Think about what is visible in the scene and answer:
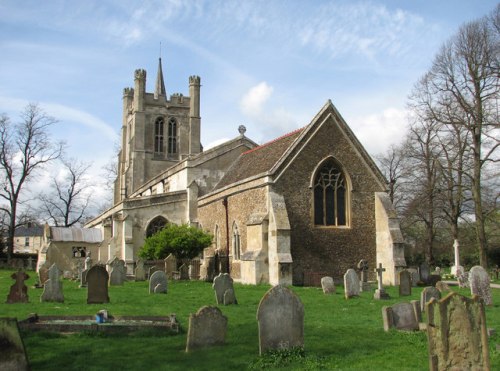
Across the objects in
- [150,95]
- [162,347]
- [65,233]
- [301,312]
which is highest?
[150,95]

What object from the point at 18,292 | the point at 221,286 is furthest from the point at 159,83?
the point at 221,286

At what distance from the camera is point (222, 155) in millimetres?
34781

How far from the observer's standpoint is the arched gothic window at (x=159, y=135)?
4962 cm

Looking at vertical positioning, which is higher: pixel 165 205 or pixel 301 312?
pixel 165 205

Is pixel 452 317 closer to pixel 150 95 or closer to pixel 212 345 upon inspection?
pixel 212 345

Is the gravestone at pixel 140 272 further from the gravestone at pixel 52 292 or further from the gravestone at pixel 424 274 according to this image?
the gravestone at pixel 424 274

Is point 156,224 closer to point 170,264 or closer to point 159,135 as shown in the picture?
point 170,264

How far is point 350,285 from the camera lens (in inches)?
715

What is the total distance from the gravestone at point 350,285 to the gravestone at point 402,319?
6.64 meters

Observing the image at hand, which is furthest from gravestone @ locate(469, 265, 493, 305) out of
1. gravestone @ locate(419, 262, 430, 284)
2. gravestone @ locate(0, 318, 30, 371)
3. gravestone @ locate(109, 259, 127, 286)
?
gravestone @ locate(109, 259, 127, 286)

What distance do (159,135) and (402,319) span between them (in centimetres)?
4053

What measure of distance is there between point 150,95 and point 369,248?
98.4 feet

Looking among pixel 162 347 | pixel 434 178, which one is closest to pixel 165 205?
pixel 434 178

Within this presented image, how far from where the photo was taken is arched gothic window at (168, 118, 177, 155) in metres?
49.8
